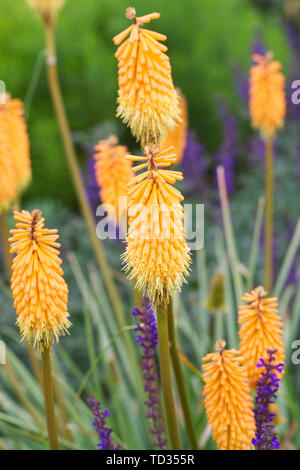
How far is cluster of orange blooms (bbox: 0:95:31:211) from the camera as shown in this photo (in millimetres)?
2238

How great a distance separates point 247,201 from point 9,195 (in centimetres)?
236

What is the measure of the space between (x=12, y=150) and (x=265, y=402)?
1.41m

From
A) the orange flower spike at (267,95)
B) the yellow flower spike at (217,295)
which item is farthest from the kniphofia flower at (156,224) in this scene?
the orange flower spike at (267,95)

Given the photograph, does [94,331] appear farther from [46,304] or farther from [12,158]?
[46,304]

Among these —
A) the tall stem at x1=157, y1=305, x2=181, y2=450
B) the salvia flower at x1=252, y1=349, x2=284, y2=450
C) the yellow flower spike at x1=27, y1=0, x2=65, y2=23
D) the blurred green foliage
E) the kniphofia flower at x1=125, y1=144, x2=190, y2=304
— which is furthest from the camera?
the blurred green foliage

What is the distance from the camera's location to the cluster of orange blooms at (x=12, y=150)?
2.24m

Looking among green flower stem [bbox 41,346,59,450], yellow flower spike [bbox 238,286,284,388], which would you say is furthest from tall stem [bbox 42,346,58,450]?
yellow flower spike [bbox 238,286,284,388]

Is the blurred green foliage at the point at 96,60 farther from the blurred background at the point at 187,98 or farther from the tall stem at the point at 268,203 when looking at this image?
the tall stem at the point at 268,203

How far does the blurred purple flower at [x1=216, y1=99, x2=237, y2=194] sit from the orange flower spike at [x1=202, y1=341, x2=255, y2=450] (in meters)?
2.41

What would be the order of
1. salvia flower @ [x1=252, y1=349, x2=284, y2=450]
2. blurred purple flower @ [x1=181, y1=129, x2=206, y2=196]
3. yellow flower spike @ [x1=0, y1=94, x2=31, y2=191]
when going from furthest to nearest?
blurred purple flower @ [x1=181, y1=129, x2=206, y2=196] < yellow flower spike @ [x1=0, y1=94, x2=31, y2=191] < salvia flower @ [x1=252, y1=349, x2=284, y2=450]

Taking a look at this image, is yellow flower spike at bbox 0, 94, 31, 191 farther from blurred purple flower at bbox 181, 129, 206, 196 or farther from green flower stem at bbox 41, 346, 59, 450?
blurred purple flower at bbox 181, 129, 206, 196

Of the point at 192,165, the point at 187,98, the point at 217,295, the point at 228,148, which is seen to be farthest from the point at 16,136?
the point at 187,98

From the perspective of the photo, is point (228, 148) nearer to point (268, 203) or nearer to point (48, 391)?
point (268, 203)

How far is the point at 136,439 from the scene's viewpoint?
2.27m
